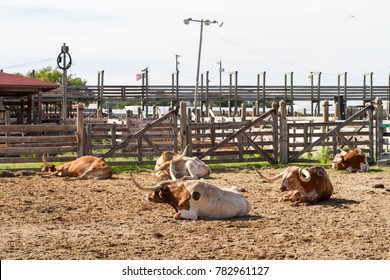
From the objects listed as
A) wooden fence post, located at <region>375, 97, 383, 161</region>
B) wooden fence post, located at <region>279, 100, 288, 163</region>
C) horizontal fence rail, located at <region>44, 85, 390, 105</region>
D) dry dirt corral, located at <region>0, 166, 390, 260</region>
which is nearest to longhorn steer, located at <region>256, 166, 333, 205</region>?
dry dirt corral, located at <region>0, 166, 390, 260</region>

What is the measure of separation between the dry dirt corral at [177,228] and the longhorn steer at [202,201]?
17cm

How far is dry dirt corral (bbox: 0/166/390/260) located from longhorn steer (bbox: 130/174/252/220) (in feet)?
0.56

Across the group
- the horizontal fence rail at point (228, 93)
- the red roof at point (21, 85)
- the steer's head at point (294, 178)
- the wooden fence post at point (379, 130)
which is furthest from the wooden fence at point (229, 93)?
the steer's head at point (294, 178)

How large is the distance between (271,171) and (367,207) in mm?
6685

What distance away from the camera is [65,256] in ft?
26.3

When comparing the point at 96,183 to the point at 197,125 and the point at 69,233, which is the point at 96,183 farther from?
the point at 69,233

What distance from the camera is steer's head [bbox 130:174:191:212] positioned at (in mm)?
10602

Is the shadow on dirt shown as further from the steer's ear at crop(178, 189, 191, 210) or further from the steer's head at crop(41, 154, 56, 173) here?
the steer's head at crop(41, 154, 56, 173)

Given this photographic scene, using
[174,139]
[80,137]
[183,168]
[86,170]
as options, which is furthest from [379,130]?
[86,170]

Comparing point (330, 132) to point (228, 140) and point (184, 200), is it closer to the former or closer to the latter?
point (228, 140)

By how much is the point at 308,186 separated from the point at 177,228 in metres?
3.17

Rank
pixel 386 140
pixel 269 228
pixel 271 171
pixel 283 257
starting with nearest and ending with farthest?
1. pixel 283 257
2. pixel 269 228
3. pixel 271 171
4. pixel 386 140

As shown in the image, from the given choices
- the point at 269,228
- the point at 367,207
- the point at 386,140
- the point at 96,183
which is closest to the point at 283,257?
the point at 269,228

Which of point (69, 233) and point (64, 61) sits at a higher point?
point (64, 61)
